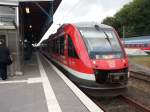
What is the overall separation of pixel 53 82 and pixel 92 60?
1824 mm

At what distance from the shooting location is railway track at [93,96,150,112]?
31.5 feet

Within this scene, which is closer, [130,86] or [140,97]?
[140,97]

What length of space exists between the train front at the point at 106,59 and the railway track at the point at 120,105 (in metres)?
0.48

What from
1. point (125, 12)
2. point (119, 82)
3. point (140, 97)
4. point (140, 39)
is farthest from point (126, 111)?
point (125, 12)

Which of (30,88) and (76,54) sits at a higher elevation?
(76,54)

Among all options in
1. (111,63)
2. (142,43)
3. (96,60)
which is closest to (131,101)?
(111,63)

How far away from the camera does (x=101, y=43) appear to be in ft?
36.4

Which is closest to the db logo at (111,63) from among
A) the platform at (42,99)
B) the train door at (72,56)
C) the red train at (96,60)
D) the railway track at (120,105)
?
the red train at (96,60)

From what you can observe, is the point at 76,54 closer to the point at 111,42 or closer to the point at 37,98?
the point at 111,42

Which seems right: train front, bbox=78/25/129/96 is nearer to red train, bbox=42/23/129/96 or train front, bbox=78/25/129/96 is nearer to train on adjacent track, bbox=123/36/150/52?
red train, bbox=42/23/129/96

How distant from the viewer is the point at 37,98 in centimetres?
803

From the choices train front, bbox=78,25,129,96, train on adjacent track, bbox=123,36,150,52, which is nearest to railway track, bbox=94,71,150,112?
train front, bbox=78,25,129,96

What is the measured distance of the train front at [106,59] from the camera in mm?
9945

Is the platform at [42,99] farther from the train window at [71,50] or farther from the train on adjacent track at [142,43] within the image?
the train on adjacent track at [142,43]
